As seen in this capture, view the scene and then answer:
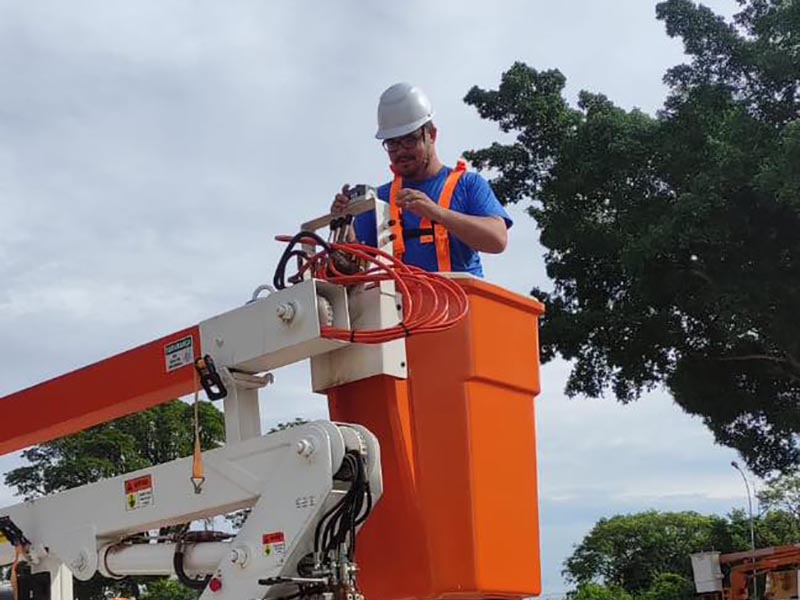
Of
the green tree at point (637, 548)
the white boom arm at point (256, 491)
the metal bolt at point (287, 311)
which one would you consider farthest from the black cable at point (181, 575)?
the green tree at point (637, 548)

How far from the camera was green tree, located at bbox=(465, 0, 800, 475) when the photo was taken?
17.0 metres

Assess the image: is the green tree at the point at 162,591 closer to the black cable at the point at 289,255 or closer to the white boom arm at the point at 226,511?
the white boom arm at the point at 226,511

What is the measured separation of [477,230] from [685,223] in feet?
44.3

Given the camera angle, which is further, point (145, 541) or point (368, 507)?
point (145, 541)

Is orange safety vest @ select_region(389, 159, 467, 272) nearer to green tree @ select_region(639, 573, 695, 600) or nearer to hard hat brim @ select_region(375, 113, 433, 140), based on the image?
hard hat brim @ select_region(375, 113, 433, 140)

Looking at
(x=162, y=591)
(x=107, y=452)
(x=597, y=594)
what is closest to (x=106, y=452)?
(x=107, y=452)

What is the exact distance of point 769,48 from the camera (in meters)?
17.5

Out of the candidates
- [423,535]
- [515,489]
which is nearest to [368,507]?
[423,535]

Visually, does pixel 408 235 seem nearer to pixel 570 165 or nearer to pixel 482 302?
pixel 482 302

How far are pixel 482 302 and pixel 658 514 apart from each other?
1957 inches

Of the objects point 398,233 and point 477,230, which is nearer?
point 477,230

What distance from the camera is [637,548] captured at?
157 ft

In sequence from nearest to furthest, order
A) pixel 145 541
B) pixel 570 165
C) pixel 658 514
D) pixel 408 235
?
pixel 145 541
pixel 408 235
pixel 570 165
pixel 658 514

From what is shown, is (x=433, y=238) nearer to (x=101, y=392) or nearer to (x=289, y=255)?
(x=289, y=255)
